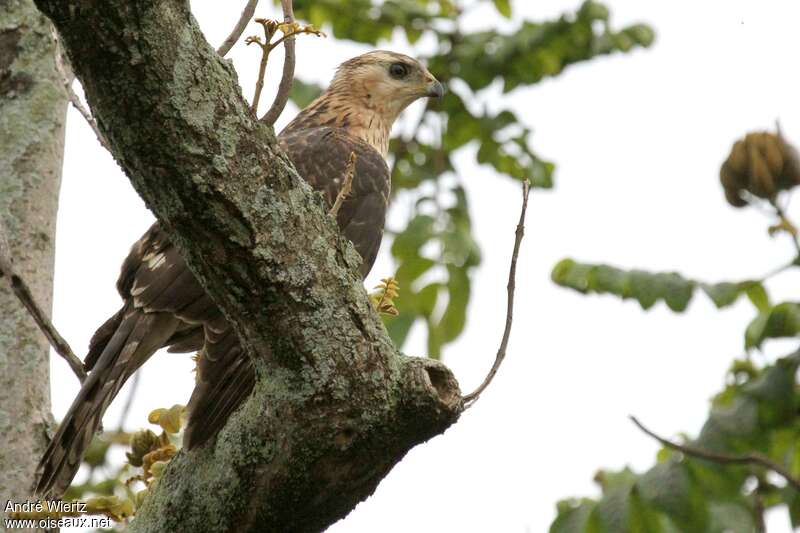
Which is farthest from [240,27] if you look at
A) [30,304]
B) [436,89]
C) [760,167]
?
[436,89]

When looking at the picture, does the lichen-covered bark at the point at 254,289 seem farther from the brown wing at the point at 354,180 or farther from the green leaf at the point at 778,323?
the brown wing at the point at 354,180

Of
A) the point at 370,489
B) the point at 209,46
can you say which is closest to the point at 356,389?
the point at 370,489

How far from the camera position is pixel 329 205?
4781mm

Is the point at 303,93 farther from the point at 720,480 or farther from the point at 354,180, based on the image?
the point at 720,480

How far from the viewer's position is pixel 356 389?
2902 mm

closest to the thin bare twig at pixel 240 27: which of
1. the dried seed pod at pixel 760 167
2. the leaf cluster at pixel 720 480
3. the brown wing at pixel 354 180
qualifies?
the brown wing at pixel 354 180

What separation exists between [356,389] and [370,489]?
0.32m

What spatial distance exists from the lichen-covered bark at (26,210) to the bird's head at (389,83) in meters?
2.40

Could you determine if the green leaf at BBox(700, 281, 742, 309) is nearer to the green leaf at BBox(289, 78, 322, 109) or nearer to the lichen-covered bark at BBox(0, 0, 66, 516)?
the lichen-covered bark at BBox(0, 0, 66, 516)

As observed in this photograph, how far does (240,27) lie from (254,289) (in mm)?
1206

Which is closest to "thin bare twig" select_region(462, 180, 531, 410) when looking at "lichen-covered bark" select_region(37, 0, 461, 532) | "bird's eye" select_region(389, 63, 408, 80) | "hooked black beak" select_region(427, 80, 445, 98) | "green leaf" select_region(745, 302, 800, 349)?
"lichen-covered bark" select_region(37, 0, 461, 532)

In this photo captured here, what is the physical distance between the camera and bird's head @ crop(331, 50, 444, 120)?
618cm

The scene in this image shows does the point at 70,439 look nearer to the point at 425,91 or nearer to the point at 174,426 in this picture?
the point at 174,426

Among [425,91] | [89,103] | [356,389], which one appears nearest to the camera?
[89,103]
